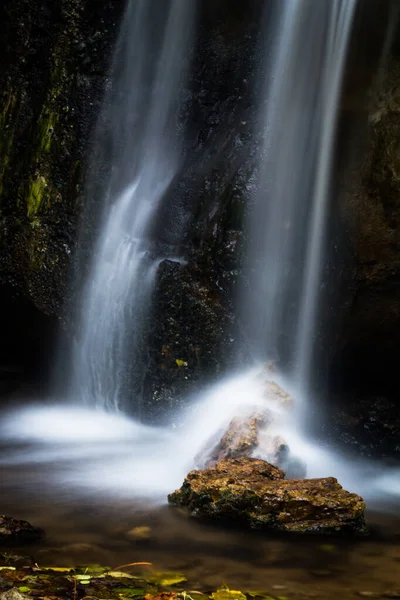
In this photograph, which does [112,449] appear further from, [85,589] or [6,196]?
[6,196]

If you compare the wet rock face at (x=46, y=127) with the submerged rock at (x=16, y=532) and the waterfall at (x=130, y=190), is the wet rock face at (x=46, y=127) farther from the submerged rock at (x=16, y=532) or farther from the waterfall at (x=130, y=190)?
the submerged rock at (x=16, y=532)

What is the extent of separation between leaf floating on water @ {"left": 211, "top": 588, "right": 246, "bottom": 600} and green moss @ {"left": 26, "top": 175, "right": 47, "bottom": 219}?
6915 millimetres

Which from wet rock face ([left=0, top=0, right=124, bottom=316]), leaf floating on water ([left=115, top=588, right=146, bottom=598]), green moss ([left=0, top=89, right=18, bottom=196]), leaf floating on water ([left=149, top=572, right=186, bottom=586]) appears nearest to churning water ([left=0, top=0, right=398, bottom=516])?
wet rock face ([left=0, top=0, right=124, bottom=316])

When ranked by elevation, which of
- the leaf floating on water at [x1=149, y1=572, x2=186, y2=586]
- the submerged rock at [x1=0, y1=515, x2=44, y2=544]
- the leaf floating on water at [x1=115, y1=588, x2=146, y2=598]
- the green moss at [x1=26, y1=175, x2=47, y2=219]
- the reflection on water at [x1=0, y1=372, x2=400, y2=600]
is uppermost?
the green moss at [x1=26, y1=175, x2=47, y2=219]

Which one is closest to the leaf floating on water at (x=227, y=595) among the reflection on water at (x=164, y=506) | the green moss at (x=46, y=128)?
the reflection on water at (x=164, y=506)

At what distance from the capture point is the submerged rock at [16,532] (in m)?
3.38

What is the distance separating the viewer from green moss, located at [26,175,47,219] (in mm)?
8789

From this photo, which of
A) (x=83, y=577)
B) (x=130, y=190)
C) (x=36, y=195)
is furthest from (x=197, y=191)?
(x=83, y=577)

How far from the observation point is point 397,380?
24.3 ft

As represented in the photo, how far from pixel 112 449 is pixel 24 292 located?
11.5ft

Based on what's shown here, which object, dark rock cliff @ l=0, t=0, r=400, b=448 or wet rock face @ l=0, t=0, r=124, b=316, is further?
wet rock face @ l=0, t=0, r=124, b=316

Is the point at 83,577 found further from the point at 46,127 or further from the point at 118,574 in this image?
the point at 46,127

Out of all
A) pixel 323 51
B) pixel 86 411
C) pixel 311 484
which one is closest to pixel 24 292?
pixel 86 411

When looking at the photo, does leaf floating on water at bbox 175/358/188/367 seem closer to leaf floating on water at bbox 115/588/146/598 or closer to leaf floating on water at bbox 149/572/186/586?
leaf floating on water at bbox 149/572/186/586
